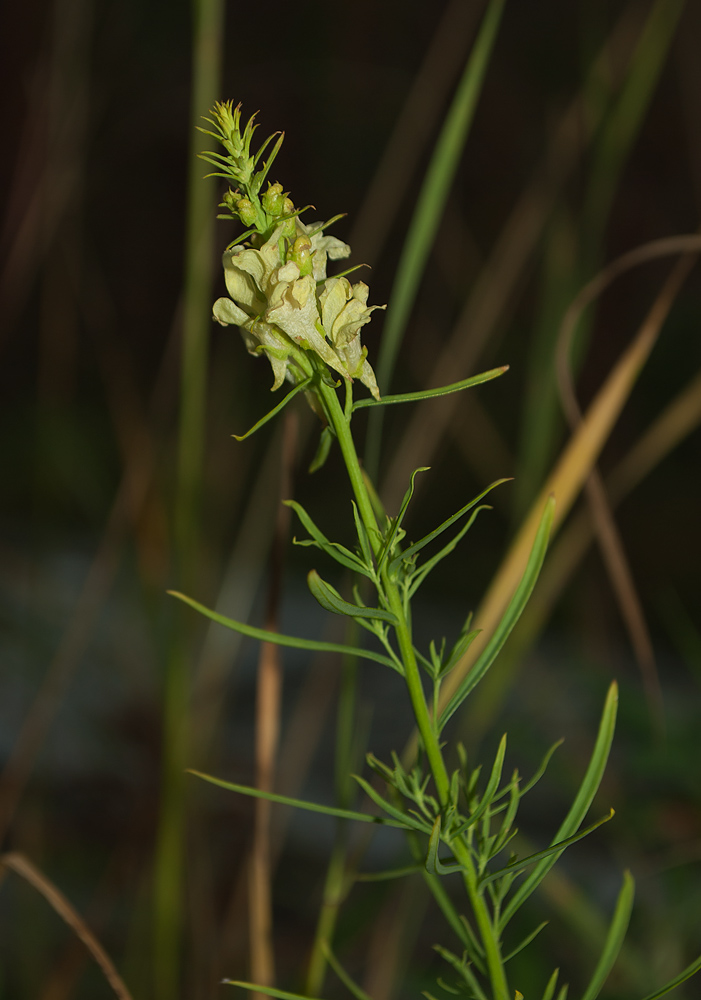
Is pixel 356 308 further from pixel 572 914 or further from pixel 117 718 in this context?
pixel 117 718

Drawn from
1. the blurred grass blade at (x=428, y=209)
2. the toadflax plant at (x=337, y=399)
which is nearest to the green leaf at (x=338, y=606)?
the toadflax plant at (x=337, y=399)

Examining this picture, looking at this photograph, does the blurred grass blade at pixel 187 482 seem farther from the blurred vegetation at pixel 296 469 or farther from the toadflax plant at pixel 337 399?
the toadflax plant at pixel 337 399

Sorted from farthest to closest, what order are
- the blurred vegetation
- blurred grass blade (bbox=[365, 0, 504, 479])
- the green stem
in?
1. the blurred vegetation
2. blurred grass blade (bbox=[365, 0, 504, 479])
3. the green stem

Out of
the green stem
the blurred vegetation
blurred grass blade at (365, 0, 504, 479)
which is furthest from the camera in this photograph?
the blurred vegetation

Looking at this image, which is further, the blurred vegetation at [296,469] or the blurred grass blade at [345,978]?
the blurred vegetation at [296,469]

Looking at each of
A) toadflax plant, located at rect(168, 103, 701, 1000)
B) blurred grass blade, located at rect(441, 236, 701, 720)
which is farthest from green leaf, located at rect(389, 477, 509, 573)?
blurred grass blade, located at rect(441, 236, 701, 720)

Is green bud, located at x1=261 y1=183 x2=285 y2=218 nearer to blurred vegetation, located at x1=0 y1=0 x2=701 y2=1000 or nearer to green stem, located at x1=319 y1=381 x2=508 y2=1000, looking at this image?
green stem, located at x1=319 y1=381 x2=508 y2=1000
